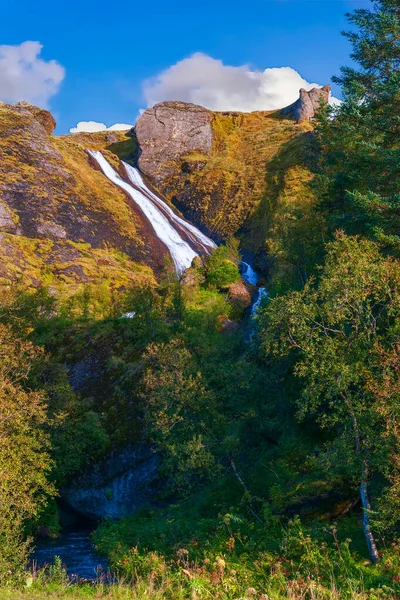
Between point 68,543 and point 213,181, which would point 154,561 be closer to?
point 68,543

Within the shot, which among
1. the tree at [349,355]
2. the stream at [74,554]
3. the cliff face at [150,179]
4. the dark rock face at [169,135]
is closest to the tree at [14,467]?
the stream at [74,554]

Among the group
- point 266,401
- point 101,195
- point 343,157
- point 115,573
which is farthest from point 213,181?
point 115,573

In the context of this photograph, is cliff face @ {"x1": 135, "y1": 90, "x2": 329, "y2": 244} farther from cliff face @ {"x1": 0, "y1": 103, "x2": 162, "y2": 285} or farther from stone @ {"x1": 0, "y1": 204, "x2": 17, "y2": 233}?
stone @ {"x1": 0, "y1": 204, "x2": 17, "y2": 233}

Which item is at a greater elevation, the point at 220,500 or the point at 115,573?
the point at 220,500

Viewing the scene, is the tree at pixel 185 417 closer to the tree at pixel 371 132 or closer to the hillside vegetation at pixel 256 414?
the hillside vegetation at pixel 256 414

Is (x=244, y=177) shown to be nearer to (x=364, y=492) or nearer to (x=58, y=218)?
(x=58, y=218)

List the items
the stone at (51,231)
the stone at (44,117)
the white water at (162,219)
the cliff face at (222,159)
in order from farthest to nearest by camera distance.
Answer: the stone at (44,117)
the cliff face at (222,159)
the white water at (162,219)
the stone at (51,231)

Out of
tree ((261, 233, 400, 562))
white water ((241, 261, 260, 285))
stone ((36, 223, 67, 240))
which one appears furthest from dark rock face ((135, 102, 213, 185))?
tree ((261, 233, 400, 562))
